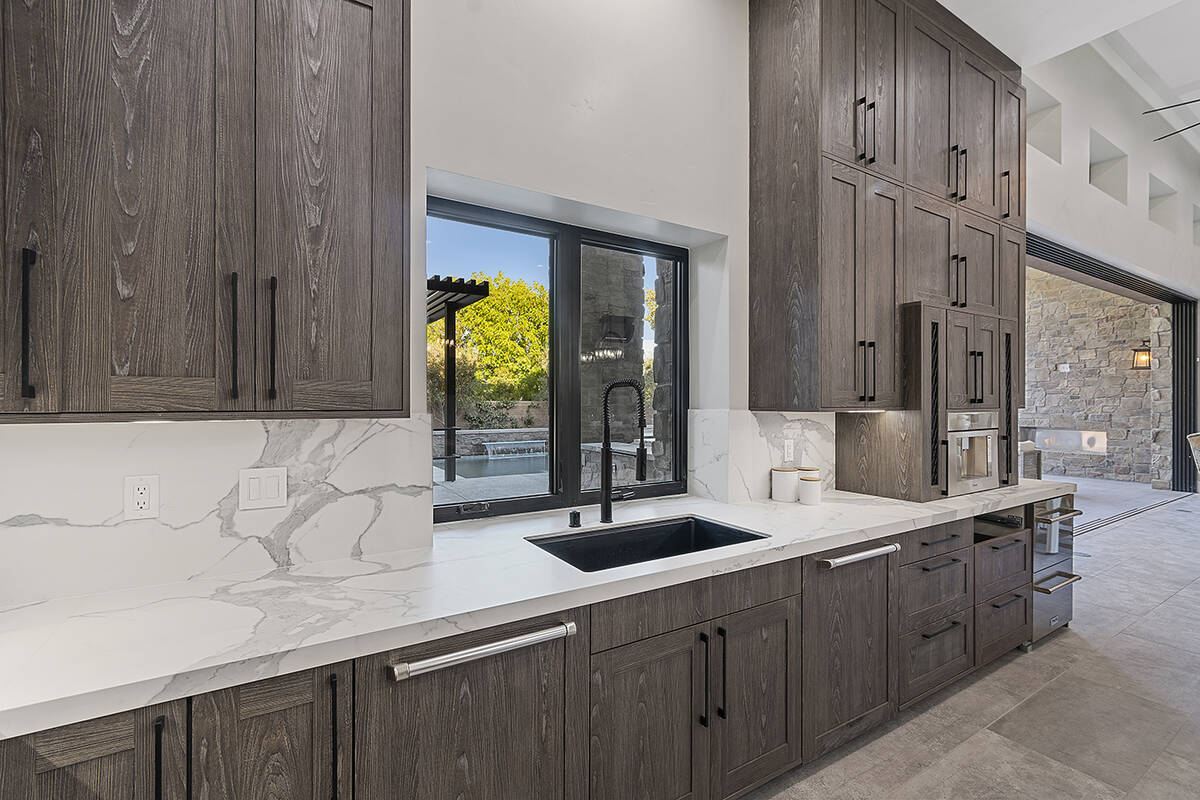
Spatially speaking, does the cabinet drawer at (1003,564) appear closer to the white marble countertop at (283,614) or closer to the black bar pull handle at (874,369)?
the black bar pull handle at (874,369)

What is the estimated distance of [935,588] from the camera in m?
2.44

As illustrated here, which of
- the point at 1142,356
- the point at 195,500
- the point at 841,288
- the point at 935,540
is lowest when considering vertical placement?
the point at 935,540

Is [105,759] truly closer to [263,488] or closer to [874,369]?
[263,488]

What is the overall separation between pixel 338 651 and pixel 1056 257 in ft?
20.3

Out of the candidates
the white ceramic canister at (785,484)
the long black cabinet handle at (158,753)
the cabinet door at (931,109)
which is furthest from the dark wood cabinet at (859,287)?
the long black cabinet handle at (158,753)

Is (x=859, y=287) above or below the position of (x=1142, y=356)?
below

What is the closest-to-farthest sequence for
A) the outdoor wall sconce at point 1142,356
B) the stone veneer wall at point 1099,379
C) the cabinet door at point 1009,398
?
the cabinet door at point 1009,398 → the stone veneer wall at point 1099,379 → the outdoor wall sconce at point 1142,356

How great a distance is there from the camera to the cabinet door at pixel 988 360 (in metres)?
2.94

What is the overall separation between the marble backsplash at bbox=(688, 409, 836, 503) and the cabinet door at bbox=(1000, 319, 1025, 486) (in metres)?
1.10

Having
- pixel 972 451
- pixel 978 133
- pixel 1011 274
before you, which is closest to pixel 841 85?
pixel 978 133

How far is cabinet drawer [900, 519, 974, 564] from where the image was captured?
91.4 inches

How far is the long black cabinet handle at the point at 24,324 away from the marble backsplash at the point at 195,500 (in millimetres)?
268

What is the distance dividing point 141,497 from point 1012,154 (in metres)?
4.26

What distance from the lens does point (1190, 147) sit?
632cm
